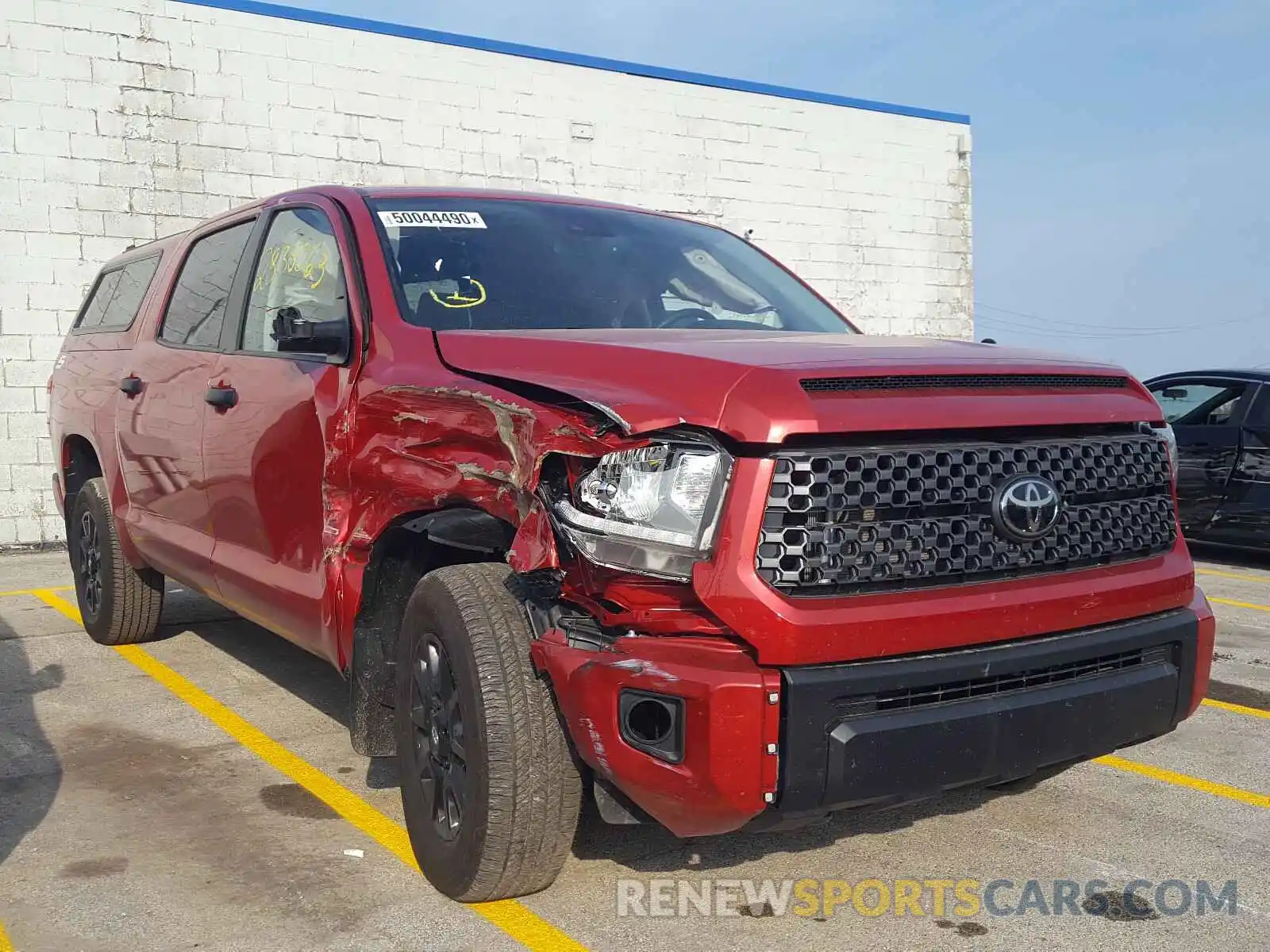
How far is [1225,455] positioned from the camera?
9617 millimetres

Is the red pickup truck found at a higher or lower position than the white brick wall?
lower

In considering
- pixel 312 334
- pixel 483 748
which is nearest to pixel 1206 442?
pixel 312 334

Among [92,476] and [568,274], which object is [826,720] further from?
[92,476]

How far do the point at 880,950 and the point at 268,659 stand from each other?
3931 mm

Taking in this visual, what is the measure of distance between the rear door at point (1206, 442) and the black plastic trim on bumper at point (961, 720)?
7133 millimetres

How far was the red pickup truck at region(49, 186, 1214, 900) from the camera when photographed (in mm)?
2615

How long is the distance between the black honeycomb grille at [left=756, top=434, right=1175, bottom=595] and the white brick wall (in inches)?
393

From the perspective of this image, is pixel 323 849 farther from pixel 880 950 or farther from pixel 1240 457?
pixel 1240 457

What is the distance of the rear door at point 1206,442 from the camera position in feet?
31.6

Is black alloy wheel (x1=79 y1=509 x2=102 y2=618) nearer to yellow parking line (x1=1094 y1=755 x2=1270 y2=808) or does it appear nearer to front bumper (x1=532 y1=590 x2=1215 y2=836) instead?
front bumper (x1=532 y1=590 x2=1215 y2=836)

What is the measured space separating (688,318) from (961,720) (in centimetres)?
176
